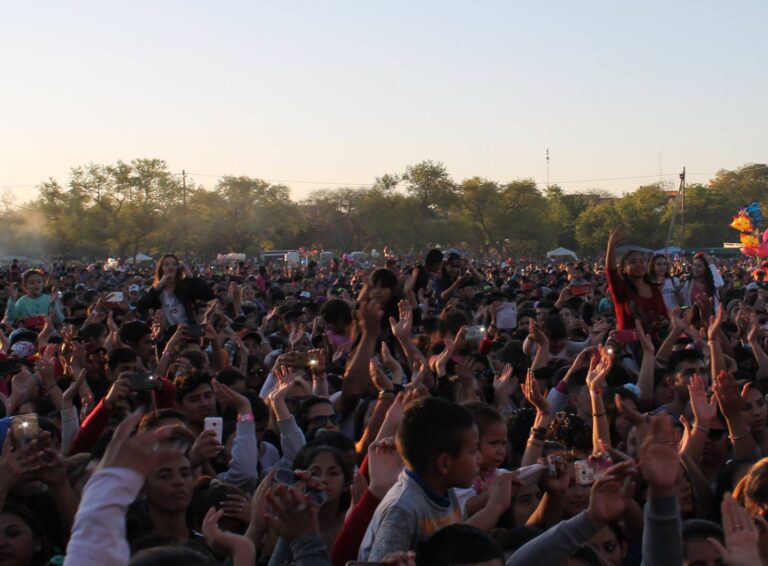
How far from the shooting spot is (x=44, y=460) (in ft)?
14.4

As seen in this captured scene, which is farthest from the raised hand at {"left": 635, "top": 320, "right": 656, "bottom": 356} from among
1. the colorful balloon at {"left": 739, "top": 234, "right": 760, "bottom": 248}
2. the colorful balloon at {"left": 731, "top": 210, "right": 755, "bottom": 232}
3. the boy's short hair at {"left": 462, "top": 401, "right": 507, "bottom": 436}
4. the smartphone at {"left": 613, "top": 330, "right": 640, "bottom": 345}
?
the colorful balloon at {"left": 731, "top": 210, "right": 755, "bottom": 232}

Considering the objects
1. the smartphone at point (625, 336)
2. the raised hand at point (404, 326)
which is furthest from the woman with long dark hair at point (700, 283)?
the raised hand at point (404, 326)

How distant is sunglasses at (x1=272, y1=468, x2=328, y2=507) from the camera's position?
11.6ft

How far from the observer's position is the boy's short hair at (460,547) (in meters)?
3.33

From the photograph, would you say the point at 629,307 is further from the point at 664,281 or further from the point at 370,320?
the point at 664,281

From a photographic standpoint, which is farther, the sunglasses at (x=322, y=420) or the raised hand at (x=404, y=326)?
the raised hand at (x=404, y=326)

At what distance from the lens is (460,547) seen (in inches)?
132

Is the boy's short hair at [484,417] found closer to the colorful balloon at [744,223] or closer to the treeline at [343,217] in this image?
the colorful balloon at [744,223]

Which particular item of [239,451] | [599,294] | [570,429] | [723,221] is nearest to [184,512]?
[239,451]

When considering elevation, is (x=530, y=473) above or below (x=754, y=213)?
below

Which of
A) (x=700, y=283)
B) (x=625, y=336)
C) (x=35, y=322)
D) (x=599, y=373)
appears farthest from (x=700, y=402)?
(x=35, y=322)

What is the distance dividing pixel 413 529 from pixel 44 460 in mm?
1743

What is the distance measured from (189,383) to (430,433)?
3.20 meters

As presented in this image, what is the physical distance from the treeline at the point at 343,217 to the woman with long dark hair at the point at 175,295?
6953cm
